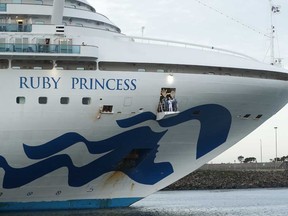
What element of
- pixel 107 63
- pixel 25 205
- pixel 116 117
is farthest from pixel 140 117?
pixel 25 205

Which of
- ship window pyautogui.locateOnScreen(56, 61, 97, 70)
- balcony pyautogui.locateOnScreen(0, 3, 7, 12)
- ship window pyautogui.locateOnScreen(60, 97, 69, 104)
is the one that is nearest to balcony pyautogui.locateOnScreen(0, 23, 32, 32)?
balcony pyautogui.locateOnScreen(0, 3, 7, 12)

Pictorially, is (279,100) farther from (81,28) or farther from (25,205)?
(25,205)

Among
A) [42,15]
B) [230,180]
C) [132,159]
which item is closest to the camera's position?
[132,159]

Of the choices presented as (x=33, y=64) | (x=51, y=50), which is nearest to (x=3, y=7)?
(x=33, y=64)

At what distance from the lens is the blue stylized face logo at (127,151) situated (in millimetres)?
24256

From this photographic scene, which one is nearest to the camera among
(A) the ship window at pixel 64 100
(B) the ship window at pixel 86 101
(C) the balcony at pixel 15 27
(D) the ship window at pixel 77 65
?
(A) the ship window at pixel 64 100

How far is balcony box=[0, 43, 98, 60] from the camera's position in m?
23.3

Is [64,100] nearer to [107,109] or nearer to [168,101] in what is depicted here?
[107,109]

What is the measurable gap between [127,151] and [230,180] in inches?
→ 1729

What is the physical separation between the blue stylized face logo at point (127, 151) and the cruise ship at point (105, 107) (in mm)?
42

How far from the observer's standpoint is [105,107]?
24016 mm

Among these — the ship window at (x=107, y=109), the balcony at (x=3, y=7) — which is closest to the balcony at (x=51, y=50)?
the ship window at (x=107, y=109)

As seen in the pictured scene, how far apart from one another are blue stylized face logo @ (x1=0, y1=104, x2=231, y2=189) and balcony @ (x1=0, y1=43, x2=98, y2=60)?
9.66ft

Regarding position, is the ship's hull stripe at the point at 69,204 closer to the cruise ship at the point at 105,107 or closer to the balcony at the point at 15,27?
the cruise ship at the point at 105,107
